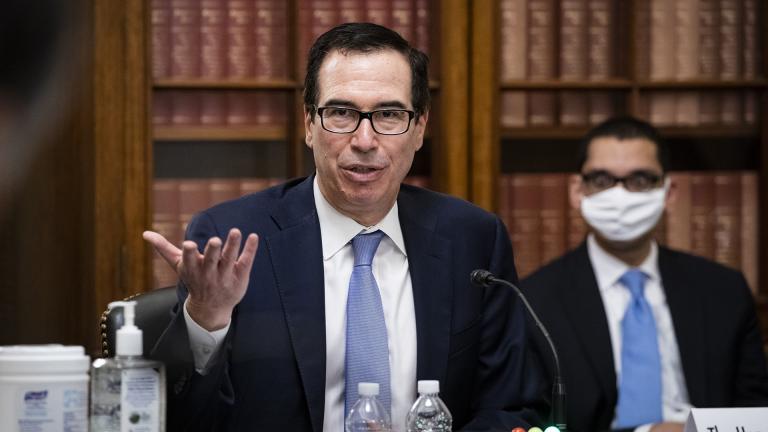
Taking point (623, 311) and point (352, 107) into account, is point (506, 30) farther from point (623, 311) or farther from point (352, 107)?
point (352, 107)

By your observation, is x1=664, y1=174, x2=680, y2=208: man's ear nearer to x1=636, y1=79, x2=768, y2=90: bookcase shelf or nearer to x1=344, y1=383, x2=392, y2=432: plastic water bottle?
x1=636, y1=79, x2=768, y2=90: bookcase shelf

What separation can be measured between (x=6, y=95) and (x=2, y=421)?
9.40 feet

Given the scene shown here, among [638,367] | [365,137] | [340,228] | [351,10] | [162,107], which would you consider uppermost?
[351,10]

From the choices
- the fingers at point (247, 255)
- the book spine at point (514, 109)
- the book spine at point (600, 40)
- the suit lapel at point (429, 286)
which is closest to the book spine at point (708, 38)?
the book spine at point (600, 40)

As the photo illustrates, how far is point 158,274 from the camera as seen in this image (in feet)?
12.6

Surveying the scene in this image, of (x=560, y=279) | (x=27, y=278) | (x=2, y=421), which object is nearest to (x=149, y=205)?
(x=27, y=278)

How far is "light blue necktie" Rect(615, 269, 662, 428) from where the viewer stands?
3.39m

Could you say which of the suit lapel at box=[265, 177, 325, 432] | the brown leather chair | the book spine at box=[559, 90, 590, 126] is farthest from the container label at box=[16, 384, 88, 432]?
the book spine at box=[559, 90, 590, 126]

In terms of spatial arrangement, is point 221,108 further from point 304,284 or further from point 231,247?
point 231,247

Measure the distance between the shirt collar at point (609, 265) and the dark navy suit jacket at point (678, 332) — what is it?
0.02 m

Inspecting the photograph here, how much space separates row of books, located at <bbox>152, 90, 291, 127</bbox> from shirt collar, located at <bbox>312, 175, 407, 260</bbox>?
1.41m

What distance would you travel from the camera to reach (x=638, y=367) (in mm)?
3434

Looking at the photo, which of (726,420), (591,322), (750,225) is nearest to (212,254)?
(726,420)

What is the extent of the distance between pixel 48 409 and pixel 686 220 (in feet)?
9.84
